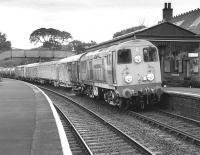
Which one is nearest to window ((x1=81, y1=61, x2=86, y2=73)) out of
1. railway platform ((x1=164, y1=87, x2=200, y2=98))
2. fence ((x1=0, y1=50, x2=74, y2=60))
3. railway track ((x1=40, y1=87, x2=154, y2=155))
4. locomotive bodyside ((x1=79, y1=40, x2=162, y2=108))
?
locomotive bodyside ((x1=79, y1=40, x2=162, y2=108))

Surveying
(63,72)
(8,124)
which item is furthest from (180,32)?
(8,124)

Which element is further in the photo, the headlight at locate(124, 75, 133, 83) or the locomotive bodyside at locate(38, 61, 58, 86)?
the locomotive bodyside at locate(38, 61, 58, 86)

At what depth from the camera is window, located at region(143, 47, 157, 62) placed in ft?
51.8

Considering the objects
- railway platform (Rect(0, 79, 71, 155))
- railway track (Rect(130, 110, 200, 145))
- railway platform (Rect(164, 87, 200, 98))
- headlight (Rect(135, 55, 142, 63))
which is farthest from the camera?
headlight (Rect(135, 55, 142, 63))

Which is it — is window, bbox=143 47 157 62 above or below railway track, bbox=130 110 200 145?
above

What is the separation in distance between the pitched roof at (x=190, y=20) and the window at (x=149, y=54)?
1780 cm

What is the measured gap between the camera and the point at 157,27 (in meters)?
27.4

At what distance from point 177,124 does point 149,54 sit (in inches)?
170

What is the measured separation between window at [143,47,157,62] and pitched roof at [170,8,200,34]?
58.4 feet

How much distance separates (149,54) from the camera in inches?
624

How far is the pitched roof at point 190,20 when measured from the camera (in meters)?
33.8

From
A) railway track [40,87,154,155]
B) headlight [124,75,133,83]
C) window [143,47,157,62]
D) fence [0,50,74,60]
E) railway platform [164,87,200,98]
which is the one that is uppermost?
fence [0,50,74,60]

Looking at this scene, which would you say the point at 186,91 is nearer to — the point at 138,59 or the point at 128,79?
the point at 138,59

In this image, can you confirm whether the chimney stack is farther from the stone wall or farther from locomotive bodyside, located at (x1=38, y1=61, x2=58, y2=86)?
the stone wall
